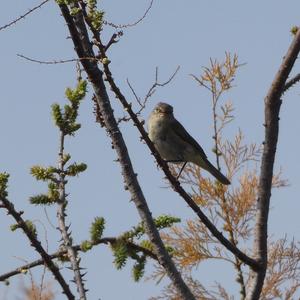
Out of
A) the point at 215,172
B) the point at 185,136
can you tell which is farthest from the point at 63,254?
the point at 185,136

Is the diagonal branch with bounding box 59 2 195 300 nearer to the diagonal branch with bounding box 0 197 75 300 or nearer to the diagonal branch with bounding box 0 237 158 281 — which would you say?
the diagonal branch with bounding box 0 237 158 281

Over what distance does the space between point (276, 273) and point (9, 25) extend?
471 cm

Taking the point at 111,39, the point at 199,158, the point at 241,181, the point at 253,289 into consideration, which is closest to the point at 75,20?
the point at 111,39

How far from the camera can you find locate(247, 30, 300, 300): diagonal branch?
3.30 m

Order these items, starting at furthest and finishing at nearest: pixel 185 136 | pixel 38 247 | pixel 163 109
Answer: pixel 163 109, pixel 185 136, pixel 38 247

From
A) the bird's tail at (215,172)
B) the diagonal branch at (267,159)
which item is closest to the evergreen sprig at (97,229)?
the diagonal branch at (267,159)

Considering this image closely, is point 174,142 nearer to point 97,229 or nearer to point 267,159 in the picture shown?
point 267,159

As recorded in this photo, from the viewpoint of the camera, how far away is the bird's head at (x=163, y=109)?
8820 mm

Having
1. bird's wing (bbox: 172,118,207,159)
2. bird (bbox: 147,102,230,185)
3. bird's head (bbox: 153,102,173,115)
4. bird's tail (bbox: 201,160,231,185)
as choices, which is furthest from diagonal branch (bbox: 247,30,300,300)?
bird's head (bbox: 153,102,173,115)

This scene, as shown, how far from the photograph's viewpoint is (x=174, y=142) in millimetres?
8414

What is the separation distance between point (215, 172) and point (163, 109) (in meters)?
1.18

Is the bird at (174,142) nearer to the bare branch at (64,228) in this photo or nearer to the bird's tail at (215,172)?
the bird's tail at (215,172)

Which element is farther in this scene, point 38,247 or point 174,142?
point 174,142

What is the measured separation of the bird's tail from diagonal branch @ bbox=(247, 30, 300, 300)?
3.93m
